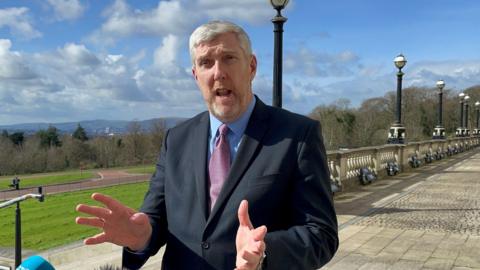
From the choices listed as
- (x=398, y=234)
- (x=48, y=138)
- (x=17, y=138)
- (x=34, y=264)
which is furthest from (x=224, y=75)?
(x=17, y=138)

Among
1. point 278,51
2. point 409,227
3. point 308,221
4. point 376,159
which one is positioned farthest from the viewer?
point 376,159

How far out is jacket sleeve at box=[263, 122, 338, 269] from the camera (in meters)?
1.80

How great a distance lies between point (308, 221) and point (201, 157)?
1.79 feet

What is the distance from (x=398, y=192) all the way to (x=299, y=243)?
41.9 feet

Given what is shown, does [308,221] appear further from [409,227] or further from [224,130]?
[409,227]

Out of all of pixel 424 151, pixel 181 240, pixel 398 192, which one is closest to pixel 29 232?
pixel 398 192

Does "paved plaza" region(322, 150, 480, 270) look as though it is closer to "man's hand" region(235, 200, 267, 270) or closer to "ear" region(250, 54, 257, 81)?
"ear" region(250, 54, 257, 81)

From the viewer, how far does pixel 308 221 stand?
190 centimetres

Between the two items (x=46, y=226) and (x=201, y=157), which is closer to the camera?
(x=201, y=157)

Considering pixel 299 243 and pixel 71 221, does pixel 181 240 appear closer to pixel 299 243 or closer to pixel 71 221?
pixel 299 243

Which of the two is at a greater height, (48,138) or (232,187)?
(232,187)

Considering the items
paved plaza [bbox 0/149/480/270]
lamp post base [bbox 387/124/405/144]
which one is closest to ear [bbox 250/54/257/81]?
paved plaza [bbox 0/149/480/270]

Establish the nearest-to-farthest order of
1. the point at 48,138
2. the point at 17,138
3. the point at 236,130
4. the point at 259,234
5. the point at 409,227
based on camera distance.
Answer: the point at 259,234 < the point at 236,130 < the point at 409,227 < the point at 17,138 < the point at 48,138

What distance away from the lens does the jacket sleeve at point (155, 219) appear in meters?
2.14
